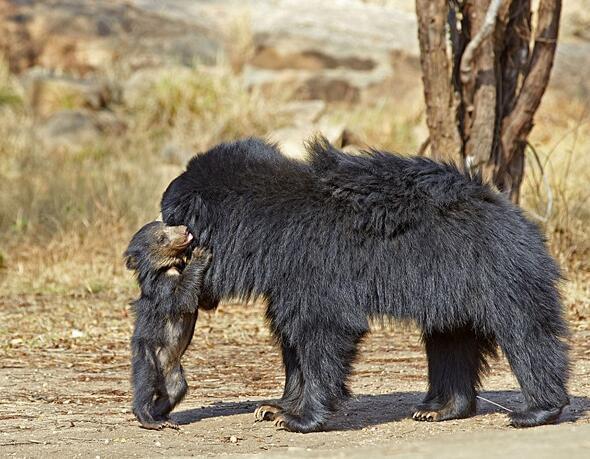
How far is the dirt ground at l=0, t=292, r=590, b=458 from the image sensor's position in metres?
4.61

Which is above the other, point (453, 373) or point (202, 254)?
point (202, 254)

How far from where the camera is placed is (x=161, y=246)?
508cm

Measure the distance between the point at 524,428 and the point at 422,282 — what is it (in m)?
0.78

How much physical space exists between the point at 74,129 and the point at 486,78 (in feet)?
25.2

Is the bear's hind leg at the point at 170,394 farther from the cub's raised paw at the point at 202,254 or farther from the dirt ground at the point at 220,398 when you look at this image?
the cub's raised paw at the point at 202,254

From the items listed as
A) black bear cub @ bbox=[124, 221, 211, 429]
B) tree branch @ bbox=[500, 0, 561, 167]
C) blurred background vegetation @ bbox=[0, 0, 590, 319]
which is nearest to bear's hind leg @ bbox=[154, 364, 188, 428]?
black bear cub @ bbox=[124, 221, 211, 429]

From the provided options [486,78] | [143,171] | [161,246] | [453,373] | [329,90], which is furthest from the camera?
[329,90]

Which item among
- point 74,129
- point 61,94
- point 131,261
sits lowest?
point 74,129

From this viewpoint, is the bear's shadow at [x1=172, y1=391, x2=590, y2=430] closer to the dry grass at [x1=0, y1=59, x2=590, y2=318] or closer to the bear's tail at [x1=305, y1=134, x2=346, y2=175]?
the bear's tail at [x1=305, y1=134, x2=346, y2=175]

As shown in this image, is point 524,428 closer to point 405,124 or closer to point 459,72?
point 459,72

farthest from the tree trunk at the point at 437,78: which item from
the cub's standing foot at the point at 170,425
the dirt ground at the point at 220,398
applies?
the cub's standing foot at the point at 170,425

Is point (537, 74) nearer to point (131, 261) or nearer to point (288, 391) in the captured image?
point (288, 391)

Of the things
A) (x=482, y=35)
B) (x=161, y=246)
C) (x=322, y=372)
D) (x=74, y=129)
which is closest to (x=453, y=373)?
(x=322, y=372)

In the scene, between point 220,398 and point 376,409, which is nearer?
point 376,409
